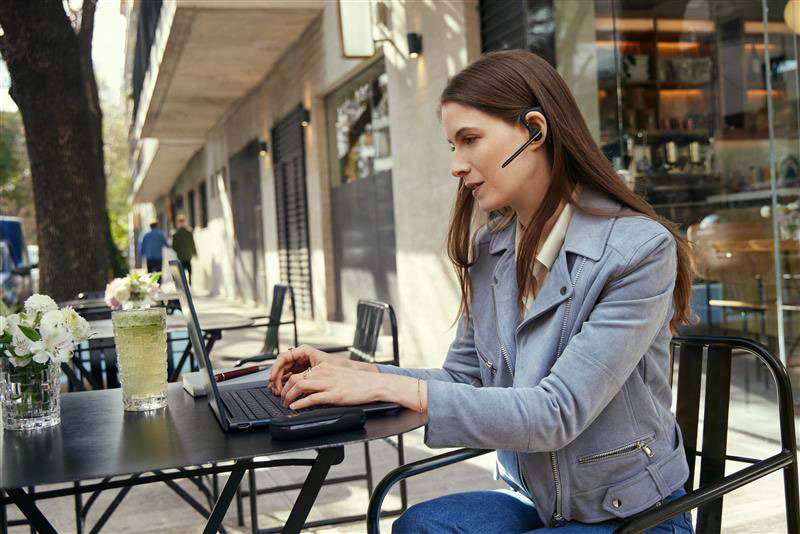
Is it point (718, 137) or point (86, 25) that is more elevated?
point (86, 25)

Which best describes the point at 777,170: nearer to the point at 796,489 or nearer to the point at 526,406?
the point at 796,489

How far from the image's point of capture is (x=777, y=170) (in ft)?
14.8

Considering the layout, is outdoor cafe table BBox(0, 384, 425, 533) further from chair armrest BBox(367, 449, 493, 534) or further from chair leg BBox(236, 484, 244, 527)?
chair leg BBox(236, 484, 244, 527)

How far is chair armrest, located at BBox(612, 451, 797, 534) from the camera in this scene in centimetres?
134

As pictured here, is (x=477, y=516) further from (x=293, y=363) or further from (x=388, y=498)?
(x=388, y=498)

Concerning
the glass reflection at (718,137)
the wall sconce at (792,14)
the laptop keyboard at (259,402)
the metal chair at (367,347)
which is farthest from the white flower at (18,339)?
the wall sconce at (792,14)

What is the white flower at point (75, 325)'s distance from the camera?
5.67 feet

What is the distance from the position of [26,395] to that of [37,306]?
0.58 feet

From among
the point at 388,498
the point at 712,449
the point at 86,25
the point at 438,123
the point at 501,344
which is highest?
the point at 86,25

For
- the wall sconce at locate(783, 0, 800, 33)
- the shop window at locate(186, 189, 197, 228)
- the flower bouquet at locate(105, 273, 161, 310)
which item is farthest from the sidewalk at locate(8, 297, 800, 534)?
the shop window at locate(186, 189, 197, 228)

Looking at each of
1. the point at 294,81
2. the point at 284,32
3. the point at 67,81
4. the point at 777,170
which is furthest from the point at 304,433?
the point at 294,81

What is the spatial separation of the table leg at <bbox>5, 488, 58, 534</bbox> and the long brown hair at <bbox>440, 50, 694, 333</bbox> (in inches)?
39.6

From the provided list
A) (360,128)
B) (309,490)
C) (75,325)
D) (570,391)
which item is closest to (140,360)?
(75,325)

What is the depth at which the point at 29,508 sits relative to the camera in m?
1.61
